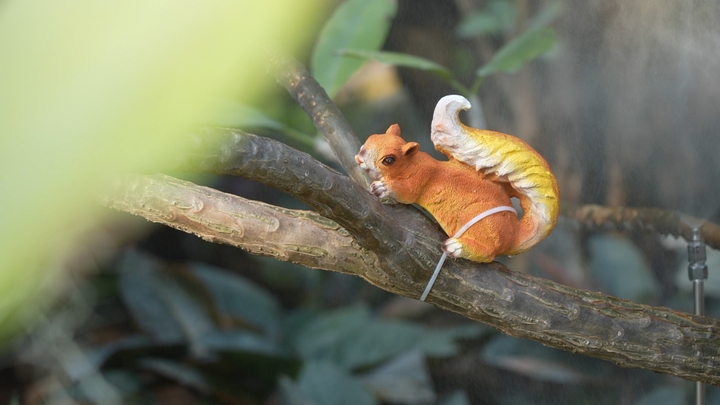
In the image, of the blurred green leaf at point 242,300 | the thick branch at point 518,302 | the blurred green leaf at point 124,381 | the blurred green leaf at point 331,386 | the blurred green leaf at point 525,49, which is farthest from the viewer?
the blurred green leaf at point 242,300

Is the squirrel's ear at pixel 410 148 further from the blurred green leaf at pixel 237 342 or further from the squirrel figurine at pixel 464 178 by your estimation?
the blurred green leaf at pixel 237 342

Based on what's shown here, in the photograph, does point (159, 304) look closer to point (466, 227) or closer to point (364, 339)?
point (364, 339)

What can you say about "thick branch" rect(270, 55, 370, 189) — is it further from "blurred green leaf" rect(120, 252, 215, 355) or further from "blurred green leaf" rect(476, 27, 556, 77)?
"blurred green leaf" rect(120, 252, 215, 355)

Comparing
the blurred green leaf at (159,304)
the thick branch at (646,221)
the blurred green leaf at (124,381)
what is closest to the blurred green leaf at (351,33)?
the thick branch at (646,221)

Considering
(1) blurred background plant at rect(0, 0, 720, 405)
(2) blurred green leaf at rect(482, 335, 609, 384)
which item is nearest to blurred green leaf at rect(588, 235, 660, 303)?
(1) blurred background plant at rect(0, 0, 720, 405)

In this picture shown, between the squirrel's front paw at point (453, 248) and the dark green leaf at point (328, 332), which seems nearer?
the squirrel's front paw at point (453, 248)

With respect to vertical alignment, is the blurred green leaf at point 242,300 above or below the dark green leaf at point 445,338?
below
